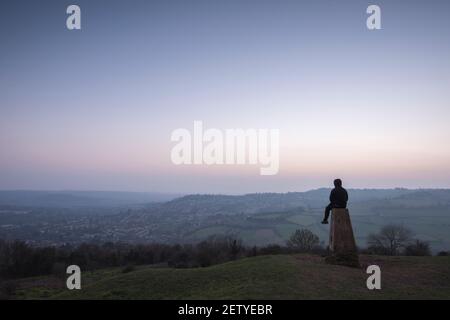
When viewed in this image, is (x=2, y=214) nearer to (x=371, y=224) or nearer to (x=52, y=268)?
(x=52, y=268)

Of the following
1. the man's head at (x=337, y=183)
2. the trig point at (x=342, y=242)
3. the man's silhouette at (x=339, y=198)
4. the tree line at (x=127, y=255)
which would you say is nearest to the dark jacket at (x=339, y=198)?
the man's silhouette at (x=339, y=198)

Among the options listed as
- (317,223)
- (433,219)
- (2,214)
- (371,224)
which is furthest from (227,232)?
(2,214)

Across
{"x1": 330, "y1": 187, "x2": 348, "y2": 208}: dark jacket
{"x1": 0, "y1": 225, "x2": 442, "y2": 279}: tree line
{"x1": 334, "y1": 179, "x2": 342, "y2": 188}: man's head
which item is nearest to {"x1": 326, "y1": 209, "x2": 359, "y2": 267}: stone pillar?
{"x1": 330, "y1": 187, "x2": 348, "y2": 208}: dark jacket

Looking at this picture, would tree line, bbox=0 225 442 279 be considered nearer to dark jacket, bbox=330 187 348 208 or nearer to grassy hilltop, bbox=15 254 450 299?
Answer: grassy hilltop, bbox=15 254 450 299

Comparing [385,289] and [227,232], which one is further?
[227,232]

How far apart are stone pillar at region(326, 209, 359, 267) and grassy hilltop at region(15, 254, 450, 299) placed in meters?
1.02

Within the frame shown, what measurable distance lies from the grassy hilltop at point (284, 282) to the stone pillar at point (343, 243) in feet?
3.35

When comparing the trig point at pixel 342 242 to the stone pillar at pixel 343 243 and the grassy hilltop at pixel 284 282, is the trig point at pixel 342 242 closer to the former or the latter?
the stone pillar at pixel 343 243

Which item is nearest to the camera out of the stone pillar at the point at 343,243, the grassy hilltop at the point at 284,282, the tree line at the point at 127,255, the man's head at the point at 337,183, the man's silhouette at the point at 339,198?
the grassy hilltop at the point at 284,282

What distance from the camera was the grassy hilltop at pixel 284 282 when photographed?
15828 mm

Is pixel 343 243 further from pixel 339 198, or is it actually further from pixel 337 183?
pixel 337 183
